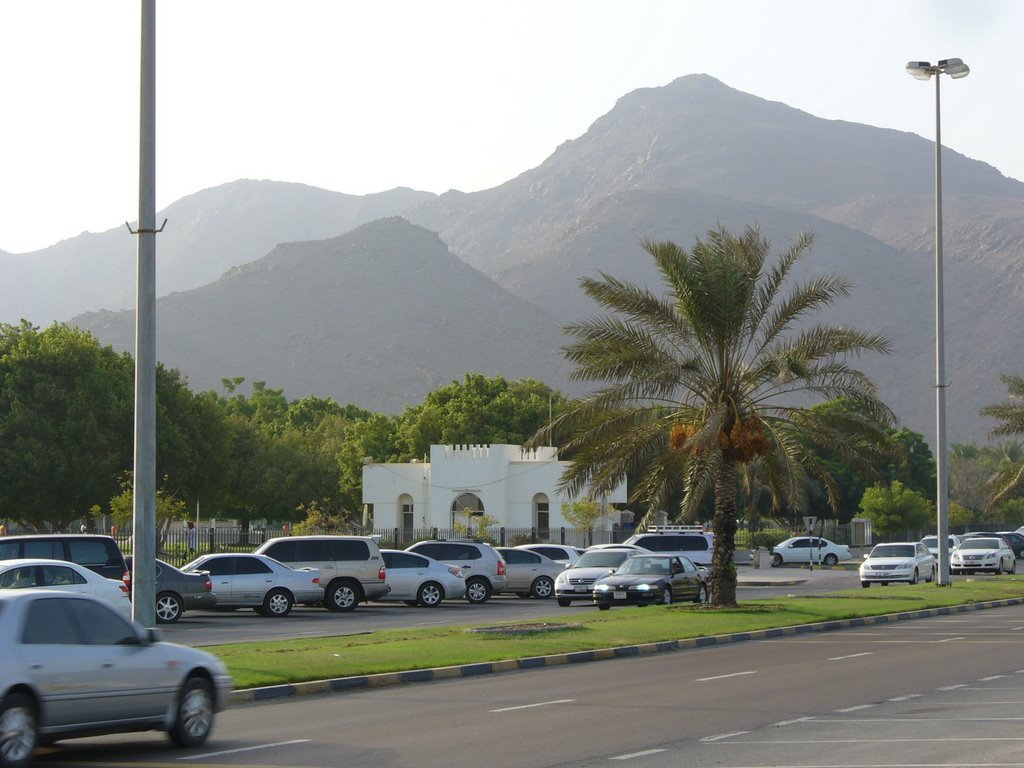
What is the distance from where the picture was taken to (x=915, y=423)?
179 m

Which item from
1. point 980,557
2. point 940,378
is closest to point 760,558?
point 980,557

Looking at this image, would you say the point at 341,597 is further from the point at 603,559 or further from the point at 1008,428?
the point at 1008,428

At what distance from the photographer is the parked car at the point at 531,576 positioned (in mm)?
42438

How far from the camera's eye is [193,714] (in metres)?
13.3

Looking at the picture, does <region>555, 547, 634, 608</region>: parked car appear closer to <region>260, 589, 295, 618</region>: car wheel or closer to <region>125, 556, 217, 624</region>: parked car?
<region>260, 589, 295, 618</region>: car wheel

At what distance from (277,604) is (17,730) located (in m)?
23.0

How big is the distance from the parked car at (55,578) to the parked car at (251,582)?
8231 millimetres

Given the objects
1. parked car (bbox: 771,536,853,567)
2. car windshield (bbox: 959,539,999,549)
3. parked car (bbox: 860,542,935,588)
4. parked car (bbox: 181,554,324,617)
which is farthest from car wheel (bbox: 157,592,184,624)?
parked car (bbox: 771,536,853,567)

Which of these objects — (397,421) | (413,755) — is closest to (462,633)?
(413,755)

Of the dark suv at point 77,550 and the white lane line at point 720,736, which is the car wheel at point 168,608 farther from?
the white lane line at point 720,736

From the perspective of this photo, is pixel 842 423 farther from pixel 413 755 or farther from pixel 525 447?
pixel 413 755

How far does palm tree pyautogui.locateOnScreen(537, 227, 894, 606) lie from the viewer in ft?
102

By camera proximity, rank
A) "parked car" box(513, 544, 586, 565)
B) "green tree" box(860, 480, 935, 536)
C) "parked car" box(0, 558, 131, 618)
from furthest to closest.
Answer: "green tree" box(860, 480, 935, 536) < "parked car" box(513, 544, 586, 565) < "parked car" box(0, 558, 131, 618)

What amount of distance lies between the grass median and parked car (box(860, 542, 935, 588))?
882 cm
